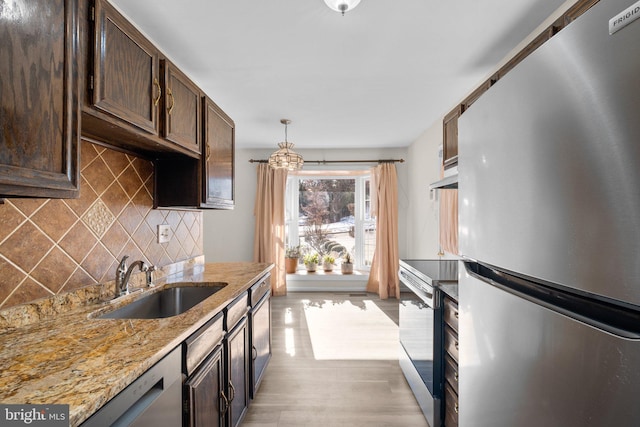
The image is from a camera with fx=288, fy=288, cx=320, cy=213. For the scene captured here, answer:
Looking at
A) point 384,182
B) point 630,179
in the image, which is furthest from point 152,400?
point 384,182

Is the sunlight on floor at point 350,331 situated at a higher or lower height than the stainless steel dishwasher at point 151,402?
lower

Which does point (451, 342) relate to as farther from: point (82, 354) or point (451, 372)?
point (82, 354)

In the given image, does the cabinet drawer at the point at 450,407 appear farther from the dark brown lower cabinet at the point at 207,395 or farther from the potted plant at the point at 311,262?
the potted plant at the point at 311,262

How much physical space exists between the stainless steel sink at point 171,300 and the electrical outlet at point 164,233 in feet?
1.38

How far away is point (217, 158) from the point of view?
2.13m

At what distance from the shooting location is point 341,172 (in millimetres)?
4898

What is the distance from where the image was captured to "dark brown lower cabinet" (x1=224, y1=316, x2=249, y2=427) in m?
1.49

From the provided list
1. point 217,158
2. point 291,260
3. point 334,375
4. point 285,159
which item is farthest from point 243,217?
point 334,375

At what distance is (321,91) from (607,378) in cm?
255

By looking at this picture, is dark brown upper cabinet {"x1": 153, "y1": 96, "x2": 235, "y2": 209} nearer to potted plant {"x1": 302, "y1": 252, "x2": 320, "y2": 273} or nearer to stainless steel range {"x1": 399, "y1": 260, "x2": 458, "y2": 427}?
stainless steel range {"x1": 399, "y1": 260, "x2": 458, "y2": 427}

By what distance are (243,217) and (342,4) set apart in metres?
3.78

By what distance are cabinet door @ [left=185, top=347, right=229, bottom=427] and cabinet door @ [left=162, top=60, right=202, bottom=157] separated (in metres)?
1.15

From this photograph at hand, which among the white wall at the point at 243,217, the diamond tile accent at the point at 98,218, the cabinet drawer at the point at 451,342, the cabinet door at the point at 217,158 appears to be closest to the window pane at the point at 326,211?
the white wall at the point at 243,217

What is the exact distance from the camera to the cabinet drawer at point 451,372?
147 cm
